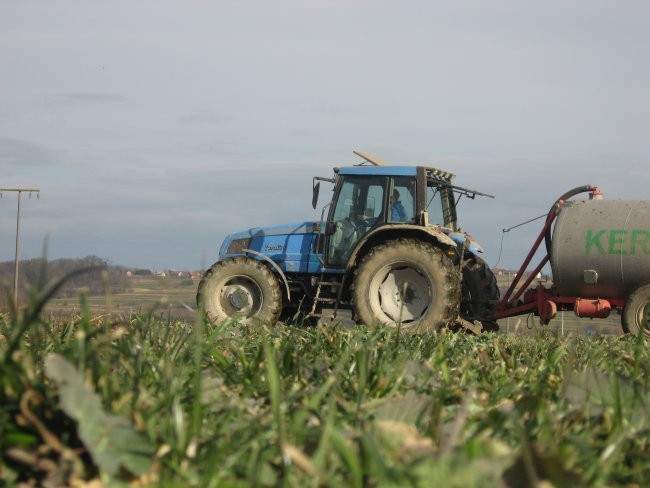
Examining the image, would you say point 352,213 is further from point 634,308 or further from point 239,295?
point 634,308

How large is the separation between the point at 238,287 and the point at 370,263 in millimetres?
2357

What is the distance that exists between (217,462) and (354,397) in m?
0.94

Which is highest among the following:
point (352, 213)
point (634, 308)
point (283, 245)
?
point (352, 213)

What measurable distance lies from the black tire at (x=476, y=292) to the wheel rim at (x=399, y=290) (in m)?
1.02

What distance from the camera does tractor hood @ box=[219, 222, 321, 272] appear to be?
43.3 feet

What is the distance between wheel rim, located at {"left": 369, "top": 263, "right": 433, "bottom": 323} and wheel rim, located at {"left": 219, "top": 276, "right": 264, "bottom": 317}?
194 cm

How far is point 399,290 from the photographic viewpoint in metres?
11.8

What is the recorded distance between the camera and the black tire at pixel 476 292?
12.7 metres

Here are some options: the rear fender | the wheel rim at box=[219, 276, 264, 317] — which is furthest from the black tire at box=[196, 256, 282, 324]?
the rear fender

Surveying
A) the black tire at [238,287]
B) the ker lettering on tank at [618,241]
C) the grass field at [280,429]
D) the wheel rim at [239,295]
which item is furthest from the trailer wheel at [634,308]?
the grass field at [280,429]

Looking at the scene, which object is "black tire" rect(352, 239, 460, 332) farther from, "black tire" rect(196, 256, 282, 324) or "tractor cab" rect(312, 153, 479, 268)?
"black tire" rect(196, 256, 282, 324)

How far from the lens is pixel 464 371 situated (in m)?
3.15

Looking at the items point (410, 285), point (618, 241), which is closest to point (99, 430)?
point (410, 285)

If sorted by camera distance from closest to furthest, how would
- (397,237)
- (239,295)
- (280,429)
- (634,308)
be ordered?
1. (280,429)
2. (397,237)
3. (634,308)
4. (239,295)
